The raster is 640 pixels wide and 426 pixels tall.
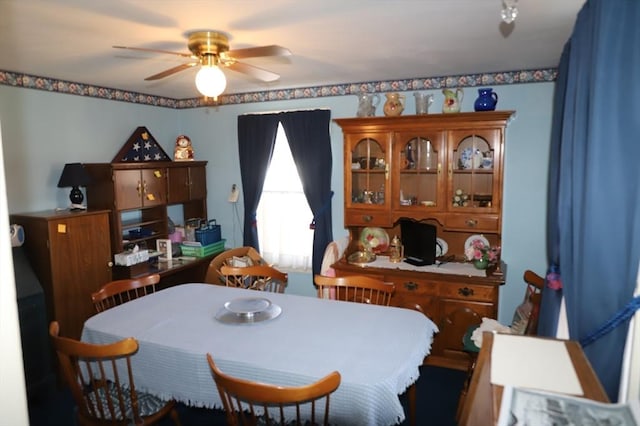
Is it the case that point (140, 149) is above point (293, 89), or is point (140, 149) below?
below

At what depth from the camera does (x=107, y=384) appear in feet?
6.31

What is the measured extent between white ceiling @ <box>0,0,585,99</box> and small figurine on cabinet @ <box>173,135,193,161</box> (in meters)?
1.03

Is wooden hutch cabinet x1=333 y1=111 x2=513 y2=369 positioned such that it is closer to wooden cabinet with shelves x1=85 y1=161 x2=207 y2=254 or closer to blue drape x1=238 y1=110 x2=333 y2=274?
blue drape x1=238 y1=110 x2=333 y2=274

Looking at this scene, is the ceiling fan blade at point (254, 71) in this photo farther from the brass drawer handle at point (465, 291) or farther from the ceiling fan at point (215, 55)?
the brass drawer handle at point (465, 291)

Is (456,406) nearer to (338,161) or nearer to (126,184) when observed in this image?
(338,161)

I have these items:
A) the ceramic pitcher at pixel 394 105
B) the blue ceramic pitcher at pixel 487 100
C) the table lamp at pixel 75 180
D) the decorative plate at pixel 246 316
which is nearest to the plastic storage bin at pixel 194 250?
the table lamp at pixel 75 180

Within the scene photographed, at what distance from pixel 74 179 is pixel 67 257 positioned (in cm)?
63

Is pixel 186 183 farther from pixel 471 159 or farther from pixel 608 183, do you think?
pixel 608 183

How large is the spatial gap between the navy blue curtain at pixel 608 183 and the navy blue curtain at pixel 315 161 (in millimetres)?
2410

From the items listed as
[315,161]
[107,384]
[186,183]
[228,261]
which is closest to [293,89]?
[315,161]

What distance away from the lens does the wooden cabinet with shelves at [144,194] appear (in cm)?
340

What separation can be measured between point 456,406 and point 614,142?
2015 mm

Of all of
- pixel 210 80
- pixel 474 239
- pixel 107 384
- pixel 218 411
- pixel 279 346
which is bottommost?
pixel 218 411

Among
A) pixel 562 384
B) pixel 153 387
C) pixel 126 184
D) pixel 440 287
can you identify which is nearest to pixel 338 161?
pixel 440 287
